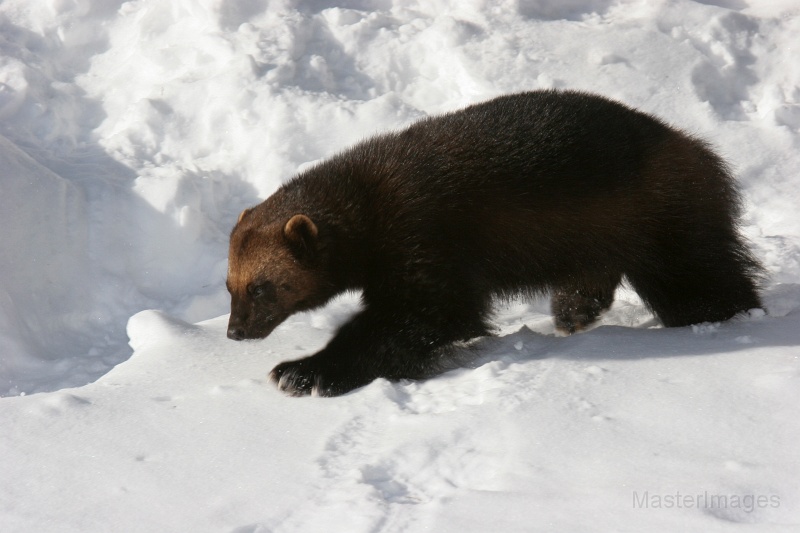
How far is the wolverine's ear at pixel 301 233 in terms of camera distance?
9.53ft

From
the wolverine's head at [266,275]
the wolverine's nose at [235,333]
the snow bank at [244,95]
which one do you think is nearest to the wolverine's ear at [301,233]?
the wolverine's head at [266,275]

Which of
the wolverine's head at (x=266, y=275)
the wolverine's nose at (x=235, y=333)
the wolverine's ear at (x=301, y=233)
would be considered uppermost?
the wolverine's ear at (x=301, y=233)

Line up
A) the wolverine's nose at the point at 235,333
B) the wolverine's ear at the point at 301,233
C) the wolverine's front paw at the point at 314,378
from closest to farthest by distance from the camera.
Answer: the wolverine's front paw at the point at 314,378
the wolverine's ear at the point at 301,233
the wolverine's nose at the point at 235,333

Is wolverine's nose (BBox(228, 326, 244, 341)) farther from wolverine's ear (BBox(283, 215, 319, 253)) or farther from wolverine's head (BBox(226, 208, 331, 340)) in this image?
wolverine's ear (BBox(283, 215, 319, 253))

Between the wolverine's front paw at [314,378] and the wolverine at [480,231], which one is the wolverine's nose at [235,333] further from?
the wolverine's front paw at [314,378]

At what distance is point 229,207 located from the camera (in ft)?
15.6

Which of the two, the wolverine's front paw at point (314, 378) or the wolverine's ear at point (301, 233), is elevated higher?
the wolverine's ear at point (301, 233)

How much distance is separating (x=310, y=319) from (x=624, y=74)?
8.63 ft

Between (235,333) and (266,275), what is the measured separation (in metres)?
0.23

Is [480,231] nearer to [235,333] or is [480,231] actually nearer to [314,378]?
[314,378]

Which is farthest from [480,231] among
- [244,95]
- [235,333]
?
[244,95]

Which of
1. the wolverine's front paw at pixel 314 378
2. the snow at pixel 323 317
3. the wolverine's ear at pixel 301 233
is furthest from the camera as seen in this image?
the wolverine's ear at pixel 301 233

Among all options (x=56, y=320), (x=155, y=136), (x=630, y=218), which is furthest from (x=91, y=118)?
(x=630, y=218)

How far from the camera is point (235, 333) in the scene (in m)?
3.03
